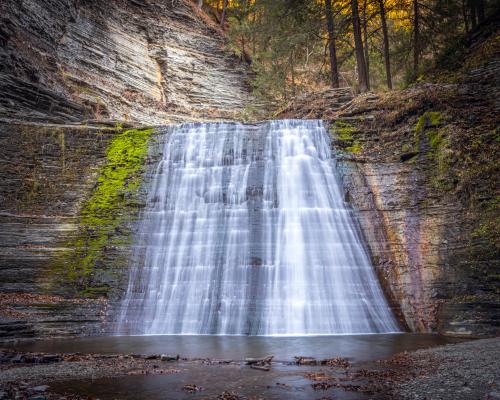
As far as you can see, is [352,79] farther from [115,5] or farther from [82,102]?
[82,102]

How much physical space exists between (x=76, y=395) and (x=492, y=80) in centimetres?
1335

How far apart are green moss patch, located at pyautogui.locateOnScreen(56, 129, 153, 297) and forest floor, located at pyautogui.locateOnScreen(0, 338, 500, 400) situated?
13.2 feet

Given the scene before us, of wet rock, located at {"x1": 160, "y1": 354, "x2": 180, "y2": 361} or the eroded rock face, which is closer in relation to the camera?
wet rock, located at {"x1": 160, "y1": 354, "x2": 180, "y2": 361}

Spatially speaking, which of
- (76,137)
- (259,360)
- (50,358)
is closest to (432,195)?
(259,360)

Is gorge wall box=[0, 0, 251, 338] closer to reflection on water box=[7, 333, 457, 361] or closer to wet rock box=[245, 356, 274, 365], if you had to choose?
reflection on water box=[7, 333, 457, 361]

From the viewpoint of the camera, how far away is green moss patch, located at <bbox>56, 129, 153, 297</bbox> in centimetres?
1101

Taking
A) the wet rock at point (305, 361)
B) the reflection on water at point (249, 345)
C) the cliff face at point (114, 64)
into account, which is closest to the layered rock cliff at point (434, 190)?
the reflection on water at point (249, 345)

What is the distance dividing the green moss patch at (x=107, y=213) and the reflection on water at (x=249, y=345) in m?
2.25

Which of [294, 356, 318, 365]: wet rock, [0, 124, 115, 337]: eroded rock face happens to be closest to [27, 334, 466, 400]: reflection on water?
[294, 356, 318, 365]: wet rock

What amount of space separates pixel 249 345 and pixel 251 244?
12.4 ft

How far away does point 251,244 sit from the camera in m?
11.6

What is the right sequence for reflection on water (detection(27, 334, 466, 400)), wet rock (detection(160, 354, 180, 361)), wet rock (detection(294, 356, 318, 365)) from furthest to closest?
wet rock (detection(160, 354, 180, 361)), wet rock (detection(294, 356, 318, 365)), reflection on water (detection(27, 334, 466, 400))

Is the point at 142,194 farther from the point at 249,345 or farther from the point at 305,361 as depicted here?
the point at 305,361

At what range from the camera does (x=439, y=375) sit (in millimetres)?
5246
